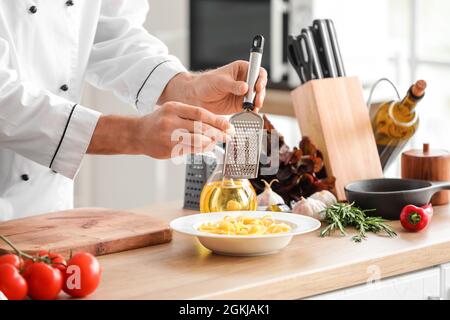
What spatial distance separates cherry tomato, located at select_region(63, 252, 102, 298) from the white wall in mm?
2847

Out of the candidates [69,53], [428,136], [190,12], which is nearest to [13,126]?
[69,53]

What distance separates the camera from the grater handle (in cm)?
172

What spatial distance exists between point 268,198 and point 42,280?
28.1 inches

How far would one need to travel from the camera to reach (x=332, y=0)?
3686 millimetres

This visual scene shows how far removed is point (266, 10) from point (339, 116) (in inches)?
70.9

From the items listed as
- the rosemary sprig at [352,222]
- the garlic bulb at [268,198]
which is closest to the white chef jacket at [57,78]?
the garlic bulb at [268,198]

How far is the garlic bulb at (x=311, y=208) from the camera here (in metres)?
1.85

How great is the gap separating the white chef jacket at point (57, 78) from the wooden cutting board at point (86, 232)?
4.1 inches

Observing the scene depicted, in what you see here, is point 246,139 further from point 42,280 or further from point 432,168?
point 42,280

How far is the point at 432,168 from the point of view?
2.05 metres

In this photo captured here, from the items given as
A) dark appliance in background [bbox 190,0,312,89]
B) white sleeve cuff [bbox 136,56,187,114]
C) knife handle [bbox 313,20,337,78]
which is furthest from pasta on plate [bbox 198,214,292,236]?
dark appliance in background [bbox 190,0,312,89]

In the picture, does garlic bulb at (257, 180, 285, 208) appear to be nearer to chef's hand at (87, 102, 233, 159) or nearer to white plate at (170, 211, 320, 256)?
white plate at (170, 211, 320, 256)

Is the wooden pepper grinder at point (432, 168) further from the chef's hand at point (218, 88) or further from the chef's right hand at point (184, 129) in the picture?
the chef's right hand at point (184, 129)

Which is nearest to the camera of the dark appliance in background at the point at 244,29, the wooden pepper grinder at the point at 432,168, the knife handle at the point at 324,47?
the wooden pepper grinder at the point at 432,168
